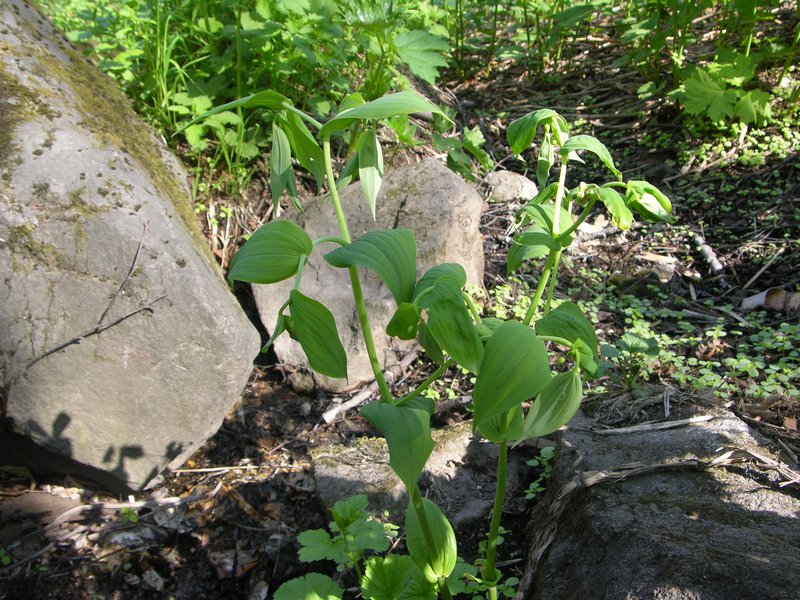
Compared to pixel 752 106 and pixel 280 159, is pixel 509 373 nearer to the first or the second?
pixel 280 159

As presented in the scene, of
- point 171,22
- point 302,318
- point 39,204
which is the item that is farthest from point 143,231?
point 171,22

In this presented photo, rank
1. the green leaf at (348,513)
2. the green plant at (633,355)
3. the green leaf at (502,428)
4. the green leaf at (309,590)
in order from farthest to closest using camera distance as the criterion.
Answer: the green plant at (633,355)
the green leaf at (348,513)
the green leaf at (309,590)
the green leaf at (502,428)

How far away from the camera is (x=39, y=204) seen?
6.32 feet

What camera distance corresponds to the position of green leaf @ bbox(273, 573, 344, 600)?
4.27ft

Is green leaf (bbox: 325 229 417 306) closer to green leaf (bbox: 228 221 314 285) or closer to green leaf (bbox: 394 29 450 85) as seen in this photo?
green leaf (bbox: 228 221 314 285)

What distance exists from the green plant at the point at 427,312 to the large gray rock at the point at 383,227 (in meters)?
1.27

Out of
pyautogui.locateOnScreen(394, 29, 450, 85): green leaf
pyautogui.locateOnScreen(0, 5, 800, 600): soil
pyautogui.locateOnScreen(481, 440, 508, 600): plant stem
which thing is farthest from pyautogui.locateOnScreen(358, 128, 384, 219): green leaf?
pyautogui.locateOnScreen(394, 29, 450, 85): green leaf

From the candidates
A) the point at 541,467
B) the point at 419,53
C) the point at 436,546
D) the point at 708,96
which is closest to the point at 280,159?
the point at 436,546

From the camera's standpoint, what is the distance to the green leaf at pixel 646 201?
0.99 metres


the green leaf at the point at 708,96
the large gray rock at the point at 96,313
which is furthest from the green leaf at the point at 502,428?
the green leaf at the point at 708,96

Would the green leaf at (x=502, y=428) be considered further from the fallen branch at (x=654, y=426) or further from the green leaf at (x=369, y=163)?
the fallen branch at (x=654, y=426)

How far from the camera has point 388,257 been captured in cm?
96

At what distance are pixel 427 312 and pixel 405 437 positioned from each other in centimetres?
21

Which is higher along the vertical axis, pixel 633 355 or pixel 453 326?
pixel 453 326
